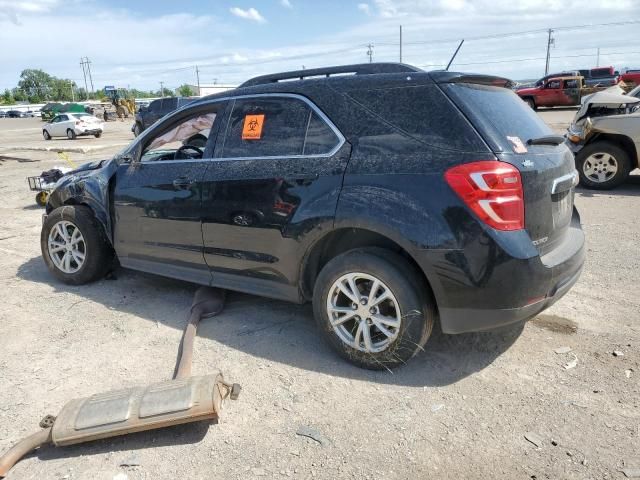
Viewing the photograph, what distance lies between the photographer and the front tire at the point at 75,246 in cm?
489

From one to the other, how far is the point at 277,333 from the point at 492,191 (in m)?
1.95

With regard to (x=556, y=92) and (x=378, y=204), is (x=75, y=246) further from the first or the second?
(x=556, y=92)

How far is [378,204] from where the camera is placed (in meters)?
3.04

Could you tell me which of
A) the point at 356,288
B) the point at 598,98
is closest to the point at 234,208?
the point at 356,288

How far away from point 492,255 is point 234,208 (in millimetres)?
1857

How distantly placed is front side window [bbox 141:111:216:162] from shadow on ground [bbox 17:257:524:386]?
127cm

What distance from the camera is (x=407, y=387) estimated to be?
3.14 meters

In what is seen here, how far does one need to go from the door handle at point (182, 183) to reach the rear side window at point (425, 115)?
1.54m

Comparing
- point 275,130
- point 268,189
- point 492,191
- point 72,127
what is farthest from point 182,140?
point 72,127

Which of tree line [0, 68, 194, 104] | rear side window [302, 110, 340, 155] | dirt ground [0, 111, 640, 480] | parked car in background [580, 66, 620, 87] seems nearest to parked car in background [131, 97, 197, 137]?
dirt ground [0, 111, 640, 480]

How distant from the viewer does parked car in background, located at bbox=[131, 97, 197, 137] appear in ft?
74.4

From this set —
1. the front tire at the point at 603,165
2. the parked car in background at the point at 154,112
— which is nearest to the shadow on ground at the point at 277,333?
the front tire at the point at 603,165

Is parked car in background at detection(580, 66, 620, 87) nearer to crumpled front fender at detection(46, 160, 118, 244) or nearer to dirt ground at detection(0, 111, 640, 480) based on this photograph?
dirt ground at detection(0, 111, 640, 480)

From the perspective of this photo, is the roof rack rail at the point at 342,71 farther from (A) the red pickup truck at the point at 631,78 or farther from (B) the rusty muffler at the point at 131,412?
(A) the red pickup truck at the point at 631,78
